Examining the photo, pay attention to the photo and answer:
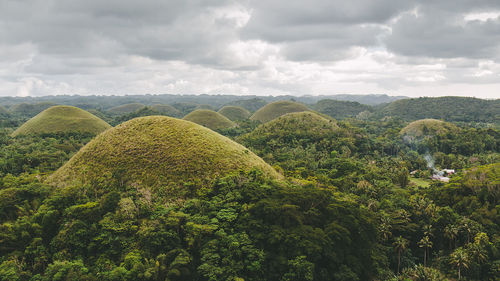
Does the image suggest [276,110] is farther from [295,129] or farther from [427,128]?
[295,129]

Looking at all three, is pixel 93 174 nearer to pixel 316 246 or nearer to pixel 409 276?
pixel 316 246

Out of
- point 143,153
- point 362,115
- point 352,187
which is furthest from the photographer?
point 362,115

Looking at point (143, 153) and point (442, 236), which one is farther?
point (143, 153)

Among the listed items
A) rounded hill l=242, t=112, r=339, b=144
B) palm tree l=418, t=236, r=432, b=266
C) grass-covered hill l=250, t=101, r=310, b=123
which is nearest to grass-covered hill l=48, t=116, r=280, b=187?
palm tree l=418, t=236, r=432, b=266

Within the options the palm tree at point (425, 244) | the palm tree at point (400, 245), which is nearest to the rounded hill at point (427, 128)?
the palm tree at point (425, 244)

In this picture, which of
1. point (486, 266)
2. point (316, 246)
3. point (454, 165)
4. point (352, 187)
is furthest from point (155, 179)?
point (454, 165)

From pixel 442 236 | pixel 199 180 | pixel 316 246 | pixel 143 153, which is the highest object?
pixel 143 153
